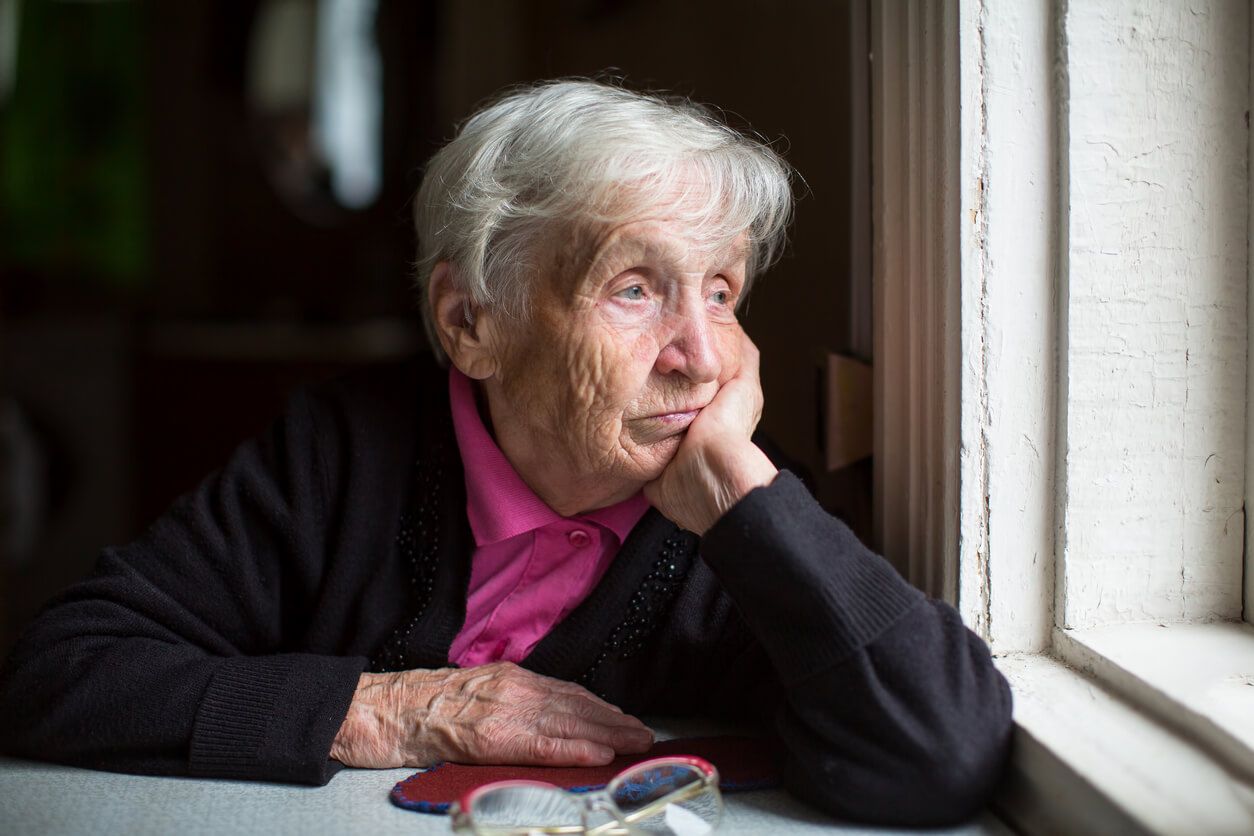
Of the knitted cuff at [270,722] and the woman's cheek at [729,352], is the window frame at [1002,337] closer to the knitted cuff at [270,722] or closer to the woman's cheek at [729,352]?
the woman's cheek at [729,352]

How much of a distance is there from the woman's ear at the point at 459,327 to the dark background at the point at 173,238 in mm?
2124

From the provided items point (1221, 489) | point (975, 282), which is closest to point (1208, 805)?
point (1221, 489)

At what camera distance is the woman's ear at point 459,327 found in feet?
4.32

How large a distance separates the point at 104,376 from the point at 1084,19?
3.49m

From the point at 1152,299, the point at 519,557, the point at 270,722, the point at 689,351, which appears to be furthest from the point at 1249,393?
the point at 270,722

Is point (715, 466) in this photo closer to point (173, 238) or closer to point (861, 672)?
point (861, 672)

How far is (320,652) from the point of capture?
1307 mm

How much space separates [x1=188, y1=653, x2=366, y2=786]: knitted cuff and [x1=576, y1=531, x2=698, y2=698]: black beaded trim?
11.3 inches

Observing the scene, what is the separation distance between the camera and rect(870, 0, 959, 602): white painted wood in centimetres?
112

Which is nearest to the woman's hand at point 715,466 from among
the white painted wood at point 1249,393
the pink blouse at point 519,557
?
the pink blouse at point 519,557

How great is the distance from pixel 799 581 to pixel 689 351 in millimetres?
313

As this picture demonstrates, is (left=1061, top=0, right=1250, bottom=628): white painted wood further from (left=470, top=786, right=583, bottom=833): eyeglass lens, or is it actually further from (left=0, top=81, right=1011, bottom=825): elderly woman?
(left=470, top=786, right=583, bottom=833): eyeglass lens

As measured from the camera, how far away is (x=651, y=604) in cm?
127

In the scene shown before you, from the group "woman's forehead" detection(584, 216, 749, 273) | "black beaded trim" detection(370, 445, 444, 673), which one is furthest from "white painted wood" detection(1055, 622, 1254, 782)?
"black beaded trim" detection(370, 445, 444, 673)
